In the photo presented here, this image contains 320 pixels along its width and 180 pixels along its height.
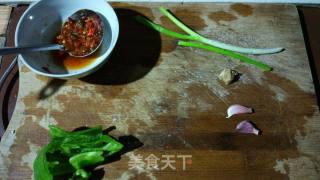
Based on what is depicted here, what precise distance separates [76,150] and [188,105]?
475 millimetres

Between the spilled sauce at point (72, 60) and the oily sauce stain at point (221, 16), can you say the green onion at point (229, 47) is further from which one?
the spilled sauce at point (72, 60)

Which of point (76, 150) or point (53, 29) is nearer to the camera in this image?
point (76, 150)

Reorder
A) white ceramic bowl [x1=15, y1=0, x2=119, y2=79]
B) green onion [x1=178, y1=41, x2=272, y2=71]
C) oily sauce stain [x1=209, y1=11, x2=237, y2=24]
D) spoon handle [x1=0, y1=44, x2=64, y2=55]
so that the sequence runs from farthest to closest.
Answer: oily sauce stain [x1=209, y1=11, x2=237, y2=24] < green onion [x1=178, y1=41, x2=272, y2=71] < white ceramic bowl [x1=15, y1=0, x2=119, y2=79] < spoon handle [x1=0, y1=44, x2=64, y2=55]

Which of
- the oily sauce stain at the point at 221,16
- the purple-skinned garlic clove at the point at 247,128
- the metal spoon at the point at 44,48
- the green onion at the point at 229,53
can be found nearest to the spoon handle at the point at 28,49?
the metal spoon at the point at 44,48

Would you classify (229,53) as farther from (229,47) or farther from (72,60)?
(72,60)

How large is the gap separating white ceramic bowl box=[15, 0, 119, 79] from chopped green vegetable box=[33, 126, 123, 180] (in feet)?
0.76

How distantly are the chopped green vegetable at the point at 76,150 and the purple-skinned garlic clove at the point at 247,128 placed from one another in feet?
1.55

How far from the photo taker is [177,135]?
1444mm

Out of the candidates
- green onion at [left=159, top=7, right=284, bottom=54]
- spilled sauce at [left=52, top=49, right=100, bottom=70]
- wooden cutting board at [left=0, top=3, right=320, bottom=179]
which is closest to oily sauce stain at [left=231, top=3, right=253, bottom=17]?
wooden cutting board at [left=0, top=3, right=320, bottom=179]

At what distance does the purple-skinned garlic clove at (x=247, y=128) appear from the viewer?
4.71ft

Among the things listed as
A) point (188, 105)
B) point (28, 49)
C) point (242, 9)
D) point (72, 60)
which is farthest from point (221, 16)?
point (28, 49)

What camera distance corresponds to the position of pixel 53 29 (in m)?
1.57

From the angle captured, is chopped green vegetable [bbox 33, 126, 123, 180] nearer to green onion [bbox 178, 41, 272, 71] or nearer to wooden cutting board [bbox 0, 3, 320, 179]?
wooden cutting board [bbox 0, 3, 320, 179]

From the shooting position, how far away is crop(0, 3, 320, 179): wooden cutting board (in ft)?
4.61
